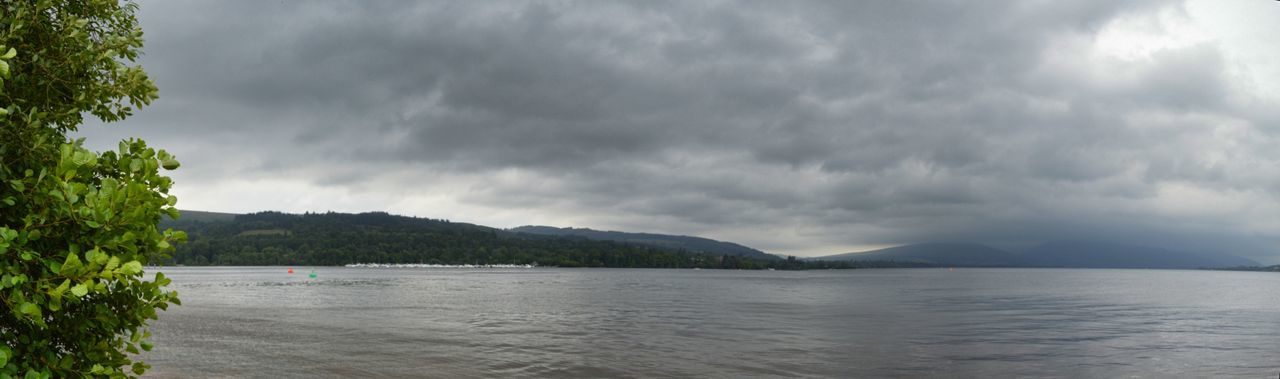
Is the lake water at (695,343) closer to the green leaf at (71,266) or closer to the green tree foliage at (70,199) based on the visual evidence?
the green tree foliage at (70,199)

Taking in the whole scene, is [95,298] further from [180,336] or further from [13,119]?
[180,336]

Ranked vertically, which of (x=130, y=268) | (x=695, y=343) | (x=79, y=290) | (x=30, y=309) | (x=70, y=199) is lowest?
(x=695, y=343)

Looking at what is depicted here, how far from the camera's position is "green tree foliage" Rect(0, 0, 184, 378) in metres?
5.63

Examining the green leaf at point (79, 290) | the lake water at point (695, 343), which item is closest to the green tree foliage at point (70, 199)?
the green leaf at point (79, 290)

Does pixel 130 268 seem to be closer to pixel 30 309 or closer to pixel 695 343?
pixel 30 309

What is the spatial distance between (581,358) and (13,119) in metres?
31.8

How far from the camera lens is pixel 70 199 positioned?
18.9 feet

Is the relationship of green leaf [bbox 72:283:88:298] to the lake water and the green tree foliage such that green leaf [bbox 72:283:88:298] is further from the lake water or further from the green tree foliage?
the lake water

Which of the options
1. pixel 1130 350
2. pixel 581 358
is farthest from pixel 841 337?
pixel 581 358

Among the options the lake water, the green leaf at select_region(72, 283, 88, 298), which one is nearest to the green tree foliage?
the green leaf at select_region(72, 283, 88, 298)

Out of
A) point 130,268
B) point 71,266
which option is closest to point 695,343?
point 130,268

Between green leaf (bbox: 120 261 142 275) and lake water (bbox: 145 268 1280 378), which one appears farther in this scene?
lake water (bbox: 145 268 1280 378)

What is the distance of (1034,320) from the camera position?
220 ft

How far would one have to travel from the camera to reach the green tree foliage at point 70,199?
563 cm
